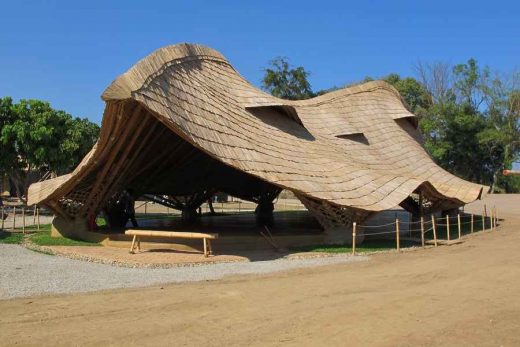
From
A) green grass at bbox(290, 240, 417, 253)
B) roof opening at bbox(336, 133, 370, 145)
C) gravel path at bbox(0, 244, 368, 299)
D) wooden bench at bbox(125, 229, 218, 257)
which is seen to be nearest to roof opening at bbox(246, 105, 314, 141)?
roof opening at bbox(336, 133, 370, 145)

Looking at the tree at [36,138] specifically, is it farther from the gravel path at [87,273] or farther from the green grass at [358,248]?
the green grass at [358,248]

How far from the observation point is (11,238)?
15938 mm

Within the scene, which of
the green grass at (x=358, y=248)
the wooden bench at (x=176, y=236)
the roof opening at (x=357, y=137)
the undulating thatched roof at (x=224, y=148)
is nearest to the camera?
the undulating thatched roof at (x=224, y=148)

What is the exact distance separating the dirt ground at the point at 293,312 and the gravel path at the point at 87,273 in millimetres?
625

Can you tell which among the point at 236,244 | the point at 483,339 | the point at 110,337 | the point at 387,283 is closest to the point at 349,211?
the point at 236,244

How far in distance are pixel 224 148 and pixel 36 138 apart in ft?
53.9

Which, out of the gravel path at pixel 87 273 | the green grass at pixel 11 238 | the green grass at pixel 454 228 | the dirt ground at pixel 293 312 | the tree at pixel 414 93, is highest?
the tree at pixel 414 93

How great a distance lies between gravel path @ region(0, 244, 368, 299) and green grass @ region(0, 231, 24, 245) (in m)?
2.50

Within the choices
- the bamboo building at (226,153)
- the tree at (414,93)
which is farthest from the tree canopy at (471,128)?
the bamboo building at (226,153)

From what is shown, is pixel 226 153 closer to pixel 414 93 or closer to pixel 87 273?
pixel 87 273

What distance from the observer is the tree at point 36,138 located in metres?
25.7

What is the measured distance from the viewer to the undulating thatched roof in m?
12.2

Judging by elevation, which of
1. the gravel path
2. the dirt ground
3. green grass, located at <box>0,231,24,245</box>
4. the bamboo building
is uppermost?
the bamboo building

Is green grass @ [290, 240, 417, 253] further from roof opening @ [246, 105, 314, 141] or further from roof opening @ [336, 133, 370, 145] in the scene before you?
roof opening @ [336, 133, 370, 145]
